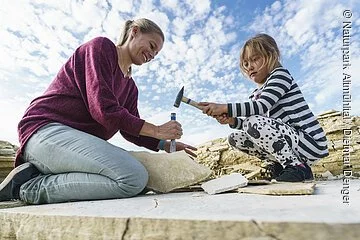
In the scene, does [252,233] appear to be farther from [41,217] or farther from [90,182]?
[90,182]

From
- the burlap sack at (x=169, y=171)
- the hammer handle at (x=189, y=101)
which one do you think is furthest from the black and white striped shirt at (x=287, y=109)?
the burlap sack at (x=169, y=171)

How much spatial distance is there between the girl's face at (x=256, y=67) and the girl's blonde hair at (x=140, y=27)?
A: 60 centimetres

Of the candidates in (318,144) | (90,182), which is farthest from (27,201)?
(318,144)

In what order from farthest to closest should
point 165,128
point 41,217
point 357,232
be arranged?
point 165,128, point 41,217, point 357,232

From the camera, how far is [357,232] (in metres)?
0.64

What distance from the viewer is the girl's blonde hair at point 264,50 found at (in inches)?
85.3

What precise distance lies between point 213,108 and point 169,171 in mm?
520

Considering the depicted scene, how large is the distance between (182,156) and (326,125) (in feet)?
6.13

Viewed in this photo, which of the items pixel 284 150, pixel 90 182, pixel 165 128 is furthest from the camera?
pixel 284 150

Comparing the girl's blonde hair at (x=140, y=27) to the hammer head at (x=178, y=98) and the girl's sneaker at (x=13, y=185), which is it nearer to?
the hammer head at (x=178, y=98)

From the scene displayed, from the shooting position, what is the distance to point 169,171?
1706 millimetres

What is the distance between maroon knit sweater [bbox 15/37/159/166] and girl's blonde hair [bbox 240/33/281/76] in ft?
2.88

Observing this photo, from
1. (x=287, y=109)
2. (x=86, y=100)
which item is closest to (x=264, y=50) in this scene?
(x=287, y=109)

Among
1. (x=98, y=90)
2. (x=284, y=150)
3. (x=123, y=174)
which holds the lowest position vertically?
(x=123, y=174)
